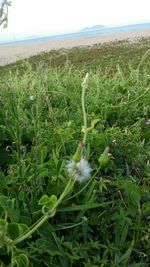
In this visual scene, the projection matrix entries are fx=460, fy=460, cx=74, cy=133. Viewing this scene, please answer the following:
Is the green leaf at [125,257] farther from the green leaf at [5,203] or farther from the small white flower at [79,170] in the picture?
the small white flower at [79,170]

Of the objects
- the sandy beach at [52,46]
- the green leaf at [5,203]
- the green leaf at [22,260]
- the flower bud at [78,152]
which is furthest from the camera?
the sandy beach at [52,46]

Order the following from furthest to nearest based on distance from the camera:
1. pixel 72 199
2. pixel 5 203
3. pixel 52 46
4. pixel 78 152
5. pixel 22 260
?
pixel 52 46 → pixel 72 199 → pixel 5 203 → pixel 22 260 → pixel 78 152

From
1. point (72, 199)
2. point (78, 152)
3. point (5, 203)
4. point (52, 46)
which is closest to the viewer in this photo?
point (78, 152)

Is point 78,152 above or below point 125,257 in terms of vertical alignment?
above

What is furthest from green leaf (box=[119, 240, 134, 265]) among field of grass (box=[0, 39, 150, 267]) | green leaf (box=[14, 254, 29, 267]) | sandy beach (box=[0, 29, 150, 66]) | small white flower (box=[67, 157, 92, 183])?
sandy beach (box=[0, 29, 150, 66])

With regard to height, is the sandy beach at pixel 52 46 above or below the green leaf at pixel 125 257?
below

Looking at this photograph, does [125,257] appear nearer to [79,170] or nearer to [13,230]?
[13,230]

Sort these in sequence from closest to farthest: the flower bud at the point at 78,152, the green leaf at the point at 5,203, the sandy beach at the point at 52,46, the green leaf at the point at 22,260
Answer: the flower bud at the point at 78,152 < the green leaf at the point at 22,260 < the green leaf at the point at 5,203 < the sandy beach at the point at 52,46

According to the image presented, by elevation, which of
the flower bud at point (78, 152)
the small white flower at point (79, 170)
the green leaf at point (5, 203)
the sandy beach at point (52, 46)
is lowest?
the sandy beach at point (52, 46)

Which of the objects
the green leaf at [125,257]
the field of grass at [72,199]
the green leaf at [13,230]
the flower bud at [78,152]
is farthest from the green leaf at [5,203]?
the flower bud at [78,152]

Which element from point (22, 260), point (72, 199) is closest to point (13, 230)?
point (22, 260)

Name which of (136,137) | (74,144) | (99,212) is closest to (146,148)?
(136,137)

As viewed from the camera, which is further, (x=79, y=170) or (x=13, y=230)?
(x=13, y=230)

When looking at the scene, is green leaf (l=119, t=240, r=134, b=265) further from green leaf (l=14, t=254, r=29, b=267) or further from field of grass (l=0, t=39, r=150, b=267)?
green leaf (l=14, t=254, r=29, b=267)
